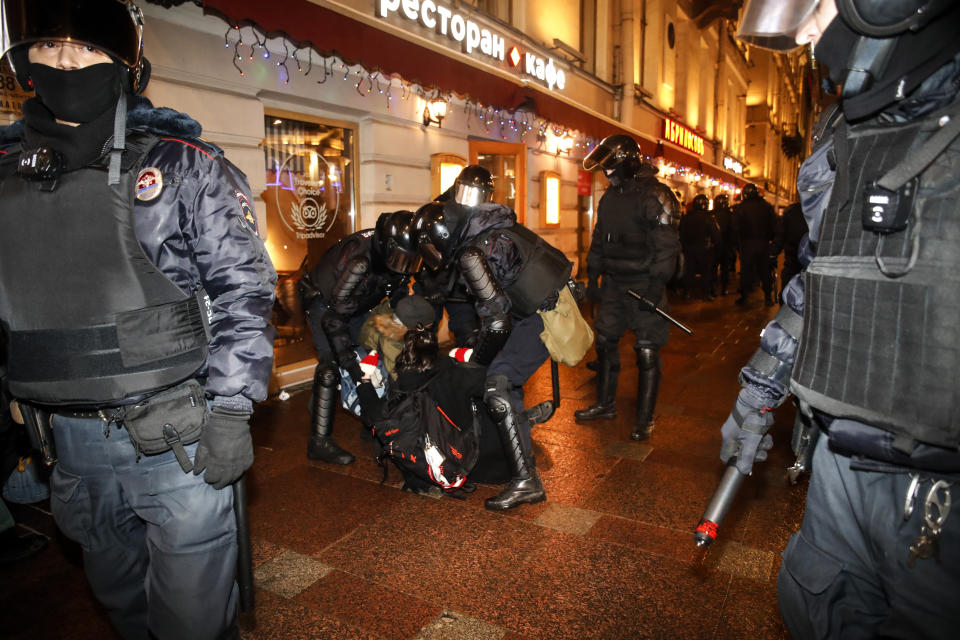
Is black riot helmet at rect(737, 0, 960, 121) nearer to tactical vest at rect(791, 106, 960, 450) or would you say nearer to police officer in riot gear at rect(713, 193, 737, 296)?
tactical vest at rect(791, 106, 960, 450)

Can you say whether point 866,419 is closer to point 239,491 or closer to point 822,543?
point 822,543

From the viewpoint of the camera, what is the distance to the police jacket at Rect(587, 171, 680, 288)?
4.48 m

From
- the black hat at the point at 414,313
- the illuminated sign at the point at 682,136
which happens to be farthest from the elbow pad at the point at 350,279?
the illuminated sign at the point at 682,136

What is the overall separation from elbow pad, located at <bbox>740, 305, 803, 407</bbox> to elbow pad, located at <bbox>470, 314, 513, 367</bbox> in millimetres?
1690

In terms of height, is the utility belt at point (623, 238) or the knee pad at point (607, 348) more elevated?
the utility belt at point (623, 238)

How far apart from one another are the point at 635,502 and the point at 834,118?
8.19 feet

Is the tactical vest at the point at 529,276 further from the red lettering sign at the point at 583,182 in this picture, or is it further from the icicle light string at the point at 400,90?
the red lettering sign at the point at 583,182

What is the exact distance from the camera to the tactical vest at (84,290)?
162cm

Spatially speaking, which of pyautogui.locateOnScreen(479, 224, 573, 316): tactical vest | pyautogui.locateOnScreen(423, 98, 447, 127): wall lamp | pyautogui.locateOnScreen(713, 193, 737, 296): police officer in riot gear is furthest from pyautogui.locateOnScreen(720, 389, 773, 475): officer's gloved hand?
pyautogui.locateOnScreen(713, 193, 737, 296): police officer in riot gear

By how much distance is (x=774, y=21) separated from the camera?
1.66 m

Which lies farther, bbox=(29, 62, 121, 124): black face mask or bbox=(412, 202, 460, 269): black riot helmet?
bbox=(412, 202, 460, 269): black riot helmet

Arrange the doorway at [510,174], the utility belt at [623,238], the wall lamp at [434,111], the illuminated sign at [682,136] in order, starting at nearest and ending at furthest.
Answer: the utility belt at [623,238]
the wall lamp at [434,111]
the doorway at [510,174]
the illuminated sign at [682,136]

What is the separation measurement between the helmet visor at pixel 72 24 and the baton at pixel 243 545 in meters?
1.36

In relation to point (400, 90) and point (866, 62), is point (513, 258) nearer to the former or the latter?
point (866, 62)
